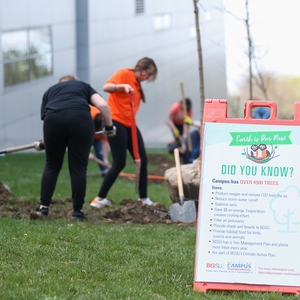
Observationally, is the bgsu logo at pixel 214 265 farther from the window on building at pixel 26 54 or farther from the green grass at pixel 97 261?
the window on building at pixel 26 54

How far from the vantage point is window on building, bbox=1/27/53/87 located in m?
18.6

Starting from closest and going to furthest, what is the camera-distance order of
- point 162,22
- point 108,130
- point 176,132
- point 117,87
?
1. point 108,130
2. point 117,87
3. point 176,132
4. point 162,22

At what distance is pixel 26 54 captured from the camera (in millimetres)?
19250

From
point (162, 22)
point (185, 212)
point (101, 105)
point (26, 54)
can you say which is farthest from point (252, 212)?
point (162, 22)

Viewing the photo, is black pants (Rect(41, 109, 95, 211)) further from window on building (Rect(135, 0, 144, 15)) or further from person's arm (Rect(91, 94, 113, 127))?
window on building (Rect(135, 0, 144, 15))

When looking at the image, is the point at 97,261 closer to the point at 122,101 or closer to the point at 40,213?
the point at 40,213

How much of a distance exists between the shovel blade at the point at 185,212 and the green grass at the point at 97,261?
0.38 m

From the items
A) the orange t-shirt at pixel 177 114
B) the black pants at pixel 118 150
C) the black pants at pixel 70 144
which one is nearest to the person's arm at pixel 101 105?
the black pants at pixel 70 144

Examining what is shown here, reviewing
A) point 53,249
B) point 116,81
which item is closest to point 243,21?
point 116,81

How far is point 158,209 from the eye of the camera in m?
7.27

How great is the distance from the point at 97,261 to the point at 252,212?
4.28ft

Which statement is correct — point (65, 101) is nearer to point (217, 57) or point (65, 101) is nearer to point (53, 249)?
point (53, 249)

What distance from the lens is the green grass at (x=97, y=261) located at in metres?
3.64

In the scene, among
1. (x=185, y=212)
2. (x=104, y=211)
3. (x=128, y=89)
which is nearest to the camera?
(x=185, y=212)
